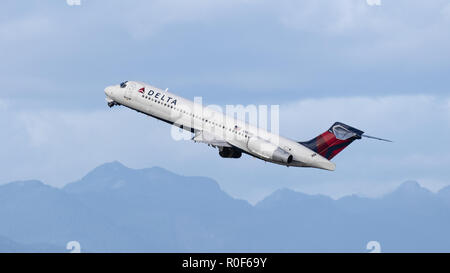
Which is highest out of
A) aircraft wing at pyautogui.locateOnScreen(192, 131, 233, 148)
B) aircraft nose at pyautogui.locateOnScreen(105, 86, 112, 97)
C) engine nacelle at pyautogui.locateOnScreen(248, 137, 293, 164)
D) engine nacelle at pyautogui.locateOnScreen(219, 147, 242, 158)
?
aircraft nose at pyautogui.locateOnScreen(105, 86, 112, 97)

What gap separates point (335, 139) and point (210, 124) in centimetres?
1300

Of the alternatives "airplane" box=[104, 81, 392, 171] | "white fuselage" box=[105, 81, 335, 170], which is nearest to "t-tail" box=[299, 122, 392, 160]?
"airplane" box=[104, 81, 392, 171]

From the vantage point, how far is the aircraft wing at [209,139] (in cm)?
7619

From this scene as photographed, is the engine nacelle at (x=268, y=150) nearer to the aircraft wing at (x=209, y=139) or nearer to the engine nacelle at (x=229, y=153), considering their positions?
the aircraft wing at (x=209, y=139)

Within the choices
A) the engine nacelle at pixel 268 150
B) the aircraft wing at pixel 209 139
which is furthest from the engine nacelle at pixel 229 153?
the engine nacelle at pixel 268 150

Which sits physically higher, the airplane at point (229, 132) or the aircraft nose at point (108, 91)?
the aircraft nose at point (108, 91)

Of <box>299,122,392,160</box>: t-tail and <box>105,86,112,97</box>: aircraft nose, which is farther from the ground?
<box>105,86,112,97</box>: aircraft nose

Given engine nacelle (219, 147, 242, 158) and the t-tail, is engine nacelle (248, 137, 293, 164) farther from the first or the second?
engine nacelle (219, 147, 242, 158)

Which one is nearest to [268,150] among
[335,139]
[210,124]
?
[335,139]

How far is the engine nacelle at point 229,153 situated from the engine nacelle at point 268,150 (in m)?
3.39

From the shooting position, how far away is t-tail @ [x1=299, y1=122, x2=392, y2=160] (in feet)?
235

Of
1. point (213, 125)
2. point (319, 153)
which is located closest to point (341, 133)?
point (319, 153)
